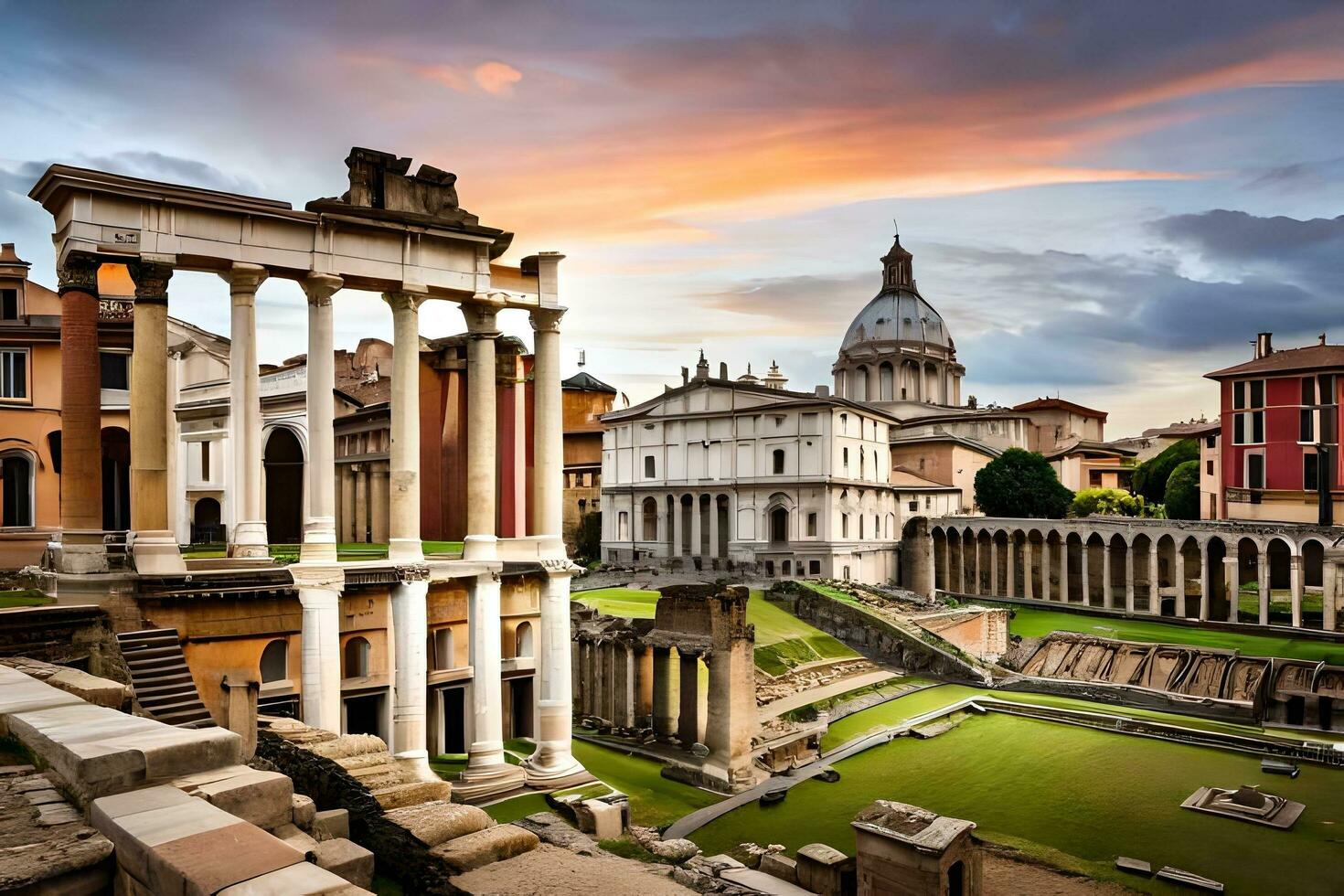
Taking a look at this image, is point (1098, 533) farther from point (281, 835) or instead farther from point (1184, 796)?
point (281, 835)

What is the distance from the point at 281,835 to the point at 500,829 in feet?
10.6

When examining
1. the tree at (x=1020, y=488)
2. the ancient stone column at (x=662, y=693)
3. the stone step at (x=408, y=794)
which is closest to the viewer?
the stone step at (x=408, y=794)

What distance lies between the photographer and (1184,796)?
23.2 metres

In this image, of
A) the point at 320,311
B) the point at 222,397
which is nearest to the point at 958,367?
the point at 222,397

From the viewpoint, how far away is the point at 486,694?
17.2 metres

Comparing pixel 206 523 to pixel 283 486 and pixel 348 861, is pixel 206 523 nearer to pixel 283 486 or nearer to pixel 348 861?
pixel 283 486

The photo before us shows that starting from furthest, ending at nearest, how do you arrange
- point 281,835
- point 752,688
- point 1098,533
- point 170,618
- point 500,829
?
1. point 1098,533
2. point 752,688
3. point 170,618
4. point 500,829
5. point 281,835

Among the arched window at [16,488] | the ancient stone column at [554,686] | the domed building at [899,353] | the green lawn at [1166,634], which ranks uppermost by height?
the domed building at [899,353]

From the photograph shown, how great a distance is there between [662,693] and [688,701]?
1300 mm

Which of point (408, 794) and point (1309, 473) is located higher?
Answer: point (1309, 473)

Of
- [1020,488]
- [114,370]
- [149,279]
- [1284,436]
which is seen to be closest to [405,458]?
[149,279]

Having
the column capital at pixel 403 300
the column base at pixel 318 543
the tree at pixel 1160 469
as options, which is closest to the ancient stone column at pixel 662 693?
the column base at pixel 318 543

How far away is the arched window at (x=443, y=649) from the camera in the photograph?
63.8 ft

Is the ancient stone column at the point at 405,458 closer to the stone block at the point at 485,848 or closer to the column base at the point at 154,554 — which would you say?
the column base at the point at 154,554
